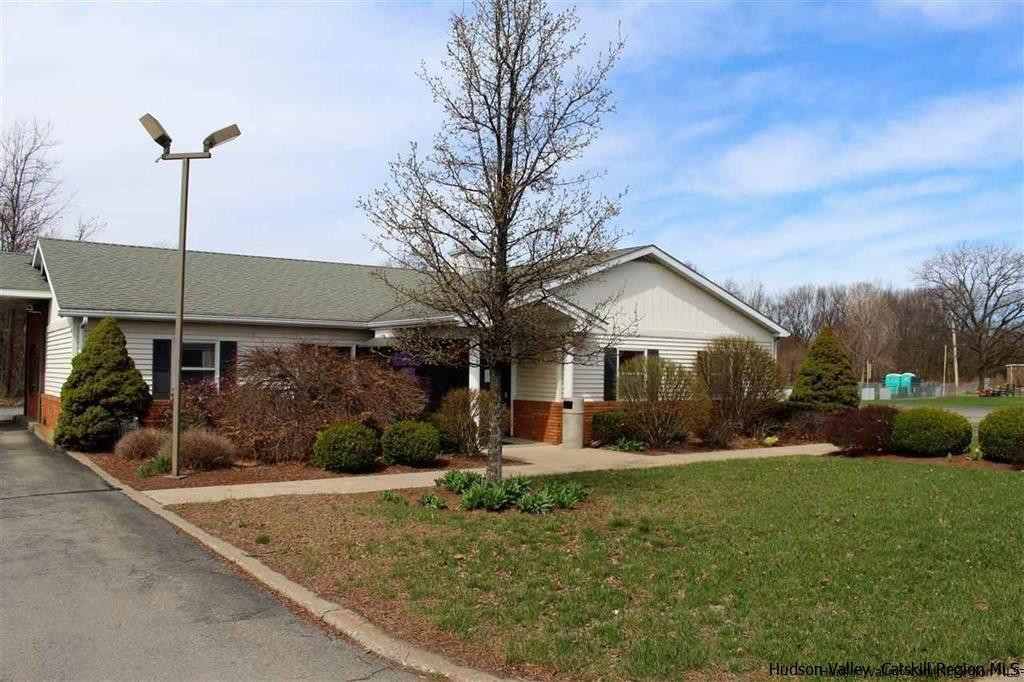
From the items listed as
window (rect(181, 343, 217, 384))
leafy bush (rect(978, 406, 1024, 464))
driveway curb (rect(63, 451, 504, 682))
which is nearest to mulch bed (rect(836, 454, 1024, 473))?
leafy bush (rect(978, 406, 1024, 464))

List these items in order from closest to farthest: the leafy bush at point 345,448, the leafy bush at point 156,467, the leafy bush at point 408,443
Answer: the leafy bush at point 156,467
the leafy bush at point 345,448
the leafy bush at point 408,443

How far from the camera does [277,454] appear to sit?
526 inches

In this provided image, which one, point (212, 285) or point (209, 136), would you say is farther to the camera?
point (212, 285)

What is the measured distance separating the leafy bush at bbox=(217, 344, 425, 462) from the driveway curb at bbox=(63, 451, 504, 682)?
486cm

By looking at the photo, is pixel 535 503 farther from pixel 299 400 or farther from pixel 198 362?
pixel 198 362

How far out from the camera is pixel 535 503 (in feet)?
29.5

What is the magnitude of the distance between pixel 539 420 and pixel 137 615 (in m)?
13.1

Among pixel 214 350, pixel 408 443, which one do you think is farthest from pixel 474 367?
pixel 214 350

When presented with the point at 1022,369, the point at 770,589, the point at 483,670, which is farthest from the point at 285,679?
the point at 1022,369

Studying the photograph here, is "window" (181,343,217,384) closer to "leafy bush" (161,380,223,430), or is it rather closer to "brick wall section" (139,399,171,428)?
"brick wall section" (139,399,171,428)

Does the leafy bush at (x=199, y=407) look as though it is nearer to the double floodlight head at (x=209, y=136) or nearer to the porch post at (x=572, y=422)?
the double floodlight head at (x=209, y=136)

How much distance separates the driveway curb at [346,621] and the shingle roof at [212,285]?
9320 millimetres

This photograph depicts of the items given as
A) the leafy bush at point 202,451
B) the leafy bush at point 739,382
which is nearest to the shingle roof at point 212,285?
the leafy bush at point 202,451

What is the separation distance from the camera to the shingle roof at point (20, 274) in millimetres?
18547
